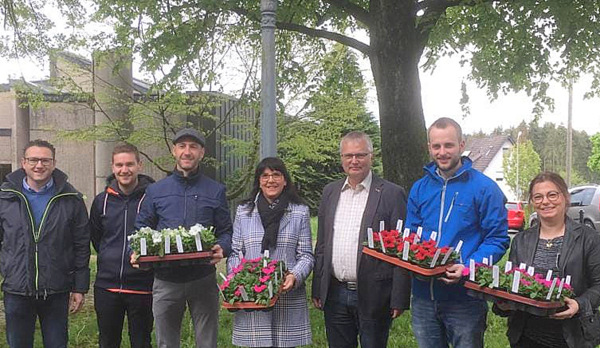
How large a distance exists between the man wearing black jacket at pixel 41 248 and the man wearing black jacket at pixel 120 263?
0.49 ft

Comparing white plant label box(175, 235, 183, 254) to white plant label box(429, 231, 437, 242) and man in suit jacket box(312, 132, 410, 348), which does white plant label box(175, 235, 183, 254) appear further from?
white plant label box(429, 231, 437, 242)

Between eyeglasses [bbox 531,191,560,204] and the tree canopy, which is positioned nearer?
eyeglasses [bbox 531,191,560,204]

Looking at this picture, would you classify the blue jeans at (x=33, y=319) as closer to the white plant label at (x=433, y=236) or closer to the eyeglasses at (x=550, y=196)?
the white plant label at (x=433, y=236)

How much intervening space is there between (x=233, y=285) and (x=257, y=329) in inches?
20.5

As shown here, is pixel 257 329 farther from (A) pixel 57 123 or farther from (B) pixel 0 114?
(B) pixel 0 114

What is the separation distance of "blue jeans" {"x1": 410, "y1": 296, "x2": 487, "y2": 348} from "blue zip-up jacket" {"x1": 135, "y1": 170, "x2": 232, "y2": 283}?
1425 mm

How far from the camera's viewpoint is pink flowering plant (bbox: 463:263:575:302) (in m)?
3.44

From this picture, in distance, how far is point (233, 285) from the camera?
3922 millimetres

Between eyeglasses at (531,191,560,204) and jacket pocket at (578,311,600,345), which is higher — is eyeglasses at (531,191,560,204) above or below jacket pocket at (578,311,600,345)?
above

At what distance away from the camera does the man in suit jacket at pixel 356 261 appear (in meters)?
4.25

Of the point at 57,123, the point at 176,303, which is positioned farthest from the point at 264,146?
the point at 57,123

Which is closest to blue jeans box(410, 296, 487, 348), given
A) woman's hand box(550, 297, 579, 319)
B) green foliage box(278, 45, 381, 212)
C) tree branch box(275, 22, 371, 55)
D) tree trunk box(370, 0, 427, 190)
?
woman's hand box(550, 297, 579, 319)

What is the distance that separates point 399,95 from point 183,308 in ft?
16.5

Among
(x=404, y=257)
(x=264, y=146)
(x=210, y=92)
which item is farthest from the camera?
(x=210, y=92)
